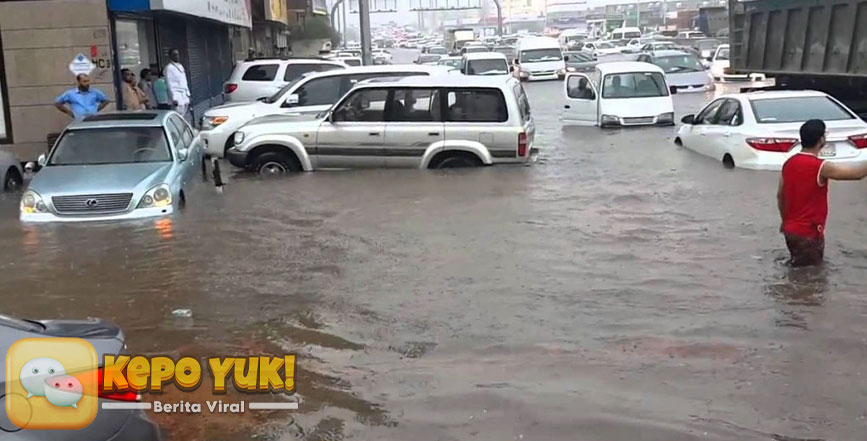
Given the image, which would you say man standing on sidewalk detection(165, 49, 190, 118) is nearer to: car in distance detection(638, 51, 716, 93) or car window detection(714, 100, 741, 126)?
car window detection(714, 100, 741, 126)

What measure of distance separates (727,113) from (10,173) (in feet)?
34.2

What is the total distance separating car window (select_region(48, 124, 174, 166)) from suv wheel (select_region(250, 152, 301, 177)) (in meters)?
2.68

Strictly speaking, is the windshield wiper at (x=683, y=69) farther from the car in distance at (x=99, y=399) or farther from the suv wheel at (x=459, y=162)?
the car in distance at (x=99, y=399)

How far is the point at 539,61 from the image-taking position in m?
44.5

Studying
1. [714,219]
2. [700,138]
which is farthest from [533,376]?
[700,138]

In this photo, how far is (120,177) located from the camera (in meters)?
11.1

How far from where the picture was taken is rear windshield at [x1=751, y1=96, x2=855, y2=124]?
1316 cm

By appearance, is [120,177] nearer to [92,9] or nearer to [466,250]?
[466,250]

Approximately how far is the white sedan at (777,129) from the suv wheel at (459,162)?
11.5ft

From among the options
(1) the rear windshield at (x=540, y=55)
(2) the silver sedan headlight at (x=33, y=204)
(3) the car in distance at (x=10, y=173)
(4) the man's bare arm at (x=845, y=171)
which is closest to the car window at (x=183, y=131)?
(2) the silver sedan headlight at (x=33, y=204)

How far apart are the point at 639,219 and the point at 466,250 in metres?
2.45

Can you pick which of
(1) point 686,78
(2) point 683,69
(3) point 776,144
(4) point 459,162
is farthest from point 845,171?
(2) point 683,69

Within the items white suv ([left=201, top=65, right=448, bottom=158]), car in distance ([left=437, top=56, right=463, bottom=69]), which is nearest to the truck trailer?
white suv ([left=201, top=65, right=448, bottom=158])

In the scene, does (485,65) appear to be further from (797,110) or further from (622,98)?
(797,110)
